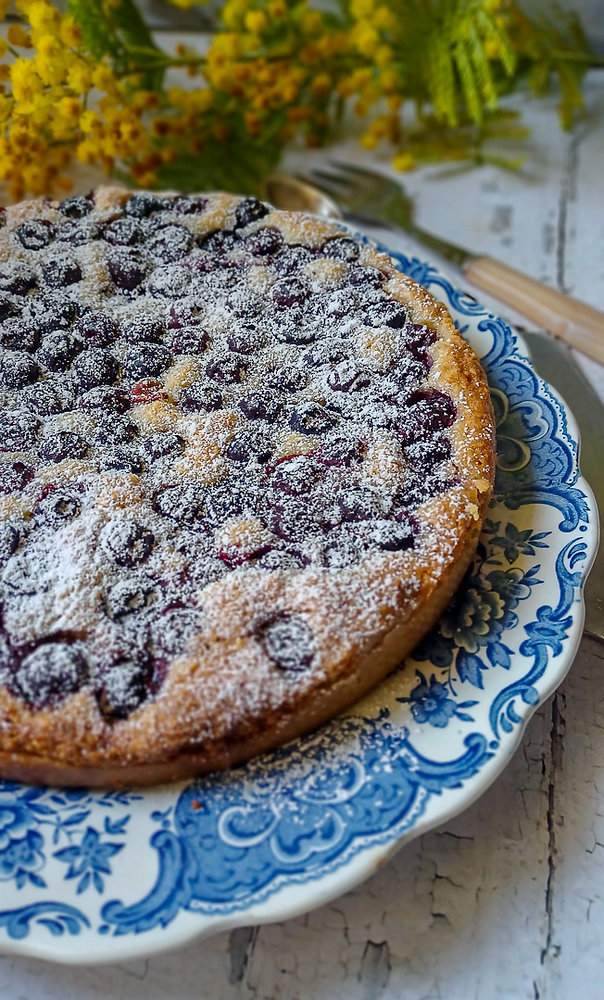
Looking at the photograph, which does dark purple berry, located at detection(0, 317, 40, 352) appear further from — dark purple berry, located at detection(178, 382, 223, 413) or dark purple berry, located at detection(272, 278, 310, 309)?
dark purple berry, located at detection(272, 278, 310, 309)

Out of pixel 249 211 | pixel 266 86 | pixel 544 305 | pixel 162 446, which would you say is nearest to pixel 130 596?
pixel 162 446

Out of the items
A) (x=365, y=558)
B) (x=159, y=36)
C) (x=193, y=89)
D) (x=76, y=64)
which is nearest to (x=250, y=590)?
(x=365, y=558)

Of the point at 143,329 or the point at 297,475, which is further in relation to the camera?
the point at 143,329

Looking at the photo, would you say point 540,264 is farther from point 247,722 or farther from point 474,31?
point 247,722

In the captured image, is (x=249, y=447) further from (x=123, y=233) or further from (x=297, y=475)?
(x=123, y=233)

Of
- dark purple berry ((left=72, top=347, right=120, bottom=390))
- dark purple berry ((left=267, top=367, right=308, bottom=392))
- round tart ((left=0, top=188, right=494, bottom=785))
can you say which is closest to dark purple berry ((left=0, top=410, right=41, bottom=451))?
round tart ((left=0, top=188, right=494, bottom=785))
